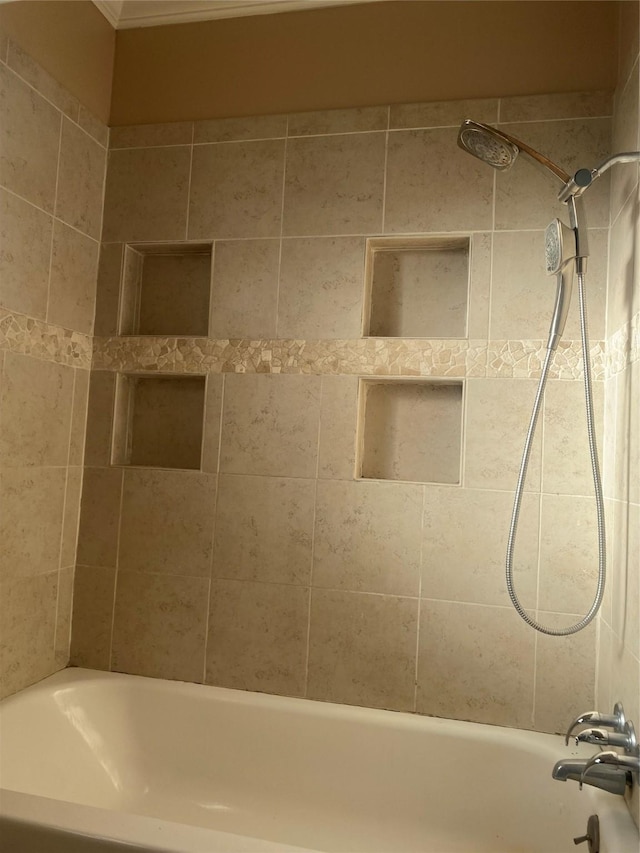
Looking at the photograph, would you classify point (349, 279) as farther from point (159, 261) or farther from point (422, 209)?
point (159, 261)

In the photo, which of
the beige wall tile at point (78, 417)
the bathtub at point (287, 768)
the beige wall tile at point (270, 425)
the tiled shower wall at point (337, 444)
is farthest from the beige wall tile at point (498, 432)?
the beige wall tile at point (78, 417)

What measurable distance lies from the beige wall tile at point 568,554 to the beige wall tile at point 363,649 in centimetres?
38

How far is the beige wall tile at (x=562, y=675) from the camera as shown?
5.66ft

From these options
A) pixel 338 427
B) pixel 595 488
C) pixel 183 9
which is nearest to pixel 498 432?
pixel 595 488

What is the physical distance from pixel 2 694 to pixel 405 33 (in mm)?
2215

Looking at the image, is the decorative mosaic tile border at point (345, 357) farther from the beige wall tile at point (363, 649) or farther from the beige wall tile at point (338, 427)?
the beige wall tile at point (363, 649)

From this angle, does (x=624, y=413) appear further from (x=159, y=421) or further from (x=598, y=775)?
(x=159, y=421)

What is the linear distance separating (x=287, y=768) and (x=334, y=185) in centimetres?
170

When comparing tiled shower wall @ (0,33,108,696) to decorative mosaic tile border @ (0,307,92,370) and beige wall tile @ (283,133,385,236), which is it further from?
beige wall tile @ (283,133,385,236)

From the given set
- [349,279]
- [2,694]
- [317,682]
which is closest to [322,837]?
[317,682]

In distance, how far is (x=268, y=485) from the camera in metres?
1.96

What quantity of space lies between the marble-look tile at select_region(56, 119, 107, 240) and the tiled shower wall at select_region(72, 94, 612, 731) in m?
0.05

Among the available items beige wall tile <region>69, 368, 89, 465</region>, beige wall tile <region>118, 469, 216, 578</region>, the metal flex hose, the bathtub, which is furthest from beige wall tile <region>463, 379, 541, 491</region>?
beige wall tile <region>69, 368, 89, 465</region>

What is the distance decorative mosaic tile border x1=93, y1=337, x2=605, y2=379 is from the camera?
1797 mm
